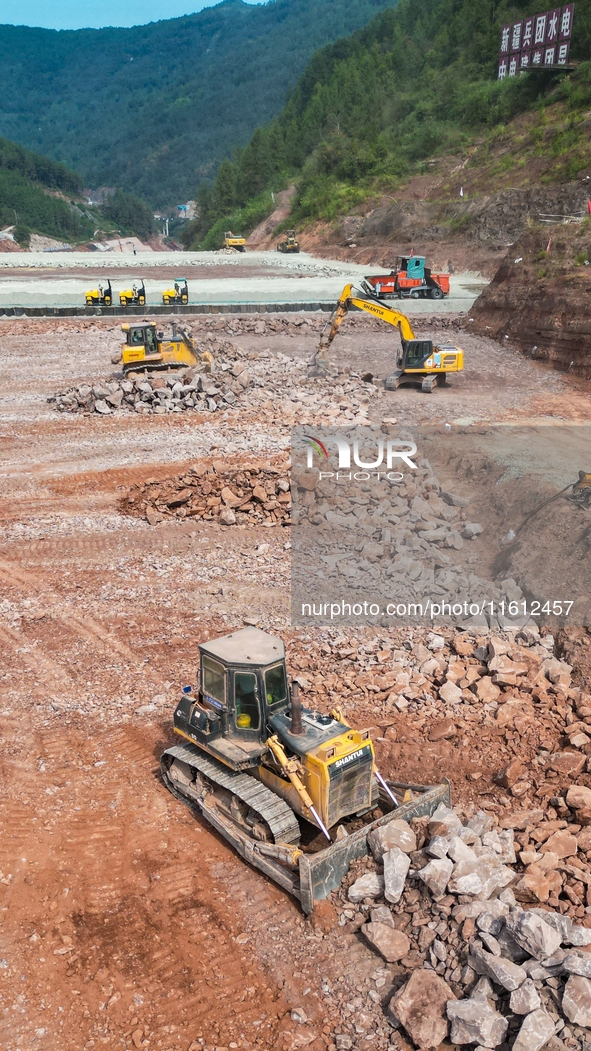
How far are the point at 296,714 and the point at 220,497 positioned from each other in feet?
26.4

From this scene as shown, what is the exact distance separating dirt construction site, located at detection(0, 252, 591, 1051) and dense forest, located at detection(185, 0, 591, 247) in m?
35.1

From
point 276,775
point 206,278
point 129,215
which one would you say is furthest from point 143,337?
point 129,215

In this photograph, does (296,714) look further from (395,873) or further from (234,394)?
(234,394)

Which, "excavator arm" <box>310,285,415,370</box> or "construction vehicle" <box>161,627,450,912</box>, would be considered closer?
"construction vehicle" <box>161,627,450,912</box>

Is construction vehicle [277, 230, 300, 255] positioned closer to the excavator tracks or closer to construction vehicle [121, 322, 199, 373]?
construction vehicle [121, 322, 199, 373]

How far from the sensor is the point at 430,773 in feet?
26.1

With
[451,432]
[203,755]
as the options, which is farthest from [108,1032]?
[451,432]

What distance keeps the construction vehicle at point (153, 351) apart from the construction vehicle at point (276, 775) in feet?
51.9

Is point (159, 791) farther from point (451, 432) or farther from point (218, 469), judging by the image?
point (451, 432)

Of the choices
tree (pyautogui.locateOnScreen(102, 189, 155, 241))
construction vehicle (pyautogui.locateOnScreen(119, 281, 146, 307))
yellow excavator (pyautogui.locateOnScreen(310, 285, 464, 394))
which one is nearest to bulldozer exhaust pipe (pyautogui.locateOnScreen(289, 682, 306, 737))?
yellow excavator (pyautogui.locateOnScreen(310, 285, 464, 394))

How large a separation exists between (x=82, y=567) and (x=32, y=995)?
291 inches

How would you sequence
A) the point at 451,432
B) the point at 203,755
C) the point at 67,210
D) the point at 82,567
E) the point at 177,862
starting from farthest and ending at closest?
1. the point at 67,210
2. the point at 451,432
3. the point at 82,567
4. the point at 203,755
5. the point at 177,862

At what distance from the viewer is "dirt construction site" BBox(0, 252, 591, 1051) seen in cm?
546

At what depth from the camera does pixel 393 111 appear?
68312mm
